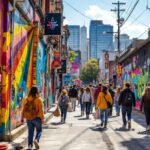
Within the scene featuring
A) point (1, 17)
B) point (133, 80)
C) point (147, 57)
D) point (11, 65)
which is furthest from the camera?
point (133, 80)

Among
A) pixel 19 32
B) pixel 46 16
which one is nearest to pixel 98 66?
pixel 46 16

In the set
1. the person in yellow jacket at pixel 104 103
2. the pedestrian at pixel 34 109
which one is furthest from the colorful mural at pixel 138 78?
the pedestrian at pixel 34 109

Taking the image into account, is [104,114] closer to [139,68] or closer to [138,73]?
[139,68]

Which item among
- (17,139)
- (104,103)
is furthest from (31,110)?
(104,103)

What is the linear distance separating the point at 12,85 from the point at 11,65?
26.2 inches

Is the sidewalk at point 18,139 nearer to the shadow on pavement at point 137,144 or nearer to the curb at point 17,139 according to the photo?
the curb at point 17,139

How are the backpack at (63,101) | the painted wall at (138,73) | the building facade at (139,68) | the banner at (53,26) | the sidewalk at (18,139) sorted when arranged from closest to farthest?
the sidewalk at (18,139), the backpack at (63,101), the banner at (53,26), the building facade at (139,68), the painted wall at (138,73)

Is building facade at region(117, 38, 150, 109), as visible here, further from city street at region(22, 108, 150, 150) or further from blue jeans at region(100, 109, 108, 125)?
city street at region(22, 108, 150, 150)

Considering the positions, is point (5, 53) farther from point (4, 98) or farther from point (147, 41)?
point (147, 41)

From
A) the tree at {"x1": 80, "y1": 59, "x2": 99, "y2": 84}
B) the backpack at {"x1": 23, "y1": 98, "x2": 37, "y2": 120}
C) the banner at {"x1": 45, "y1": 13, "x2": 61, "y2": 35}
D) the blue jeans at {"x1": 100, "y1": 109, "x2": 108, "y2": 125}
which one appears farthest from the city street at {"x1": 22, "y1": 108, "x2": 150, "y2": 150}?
the tree at {"x1": 80, "y1": 59, "x2": 99, "y2": 84}

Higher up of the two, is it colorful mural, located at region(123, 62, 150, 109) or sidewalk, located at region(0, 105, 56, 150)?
colorful mural, located at region(123, 62, 150, 109)

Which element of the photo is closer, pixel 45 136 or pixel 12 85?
pixel 12 85

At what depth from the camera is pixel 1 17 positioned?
14.1m

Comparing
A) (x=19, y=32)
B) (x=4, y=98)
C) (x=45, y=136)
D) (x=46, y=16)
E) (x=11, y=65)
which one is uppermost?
(x=46, y=16)
